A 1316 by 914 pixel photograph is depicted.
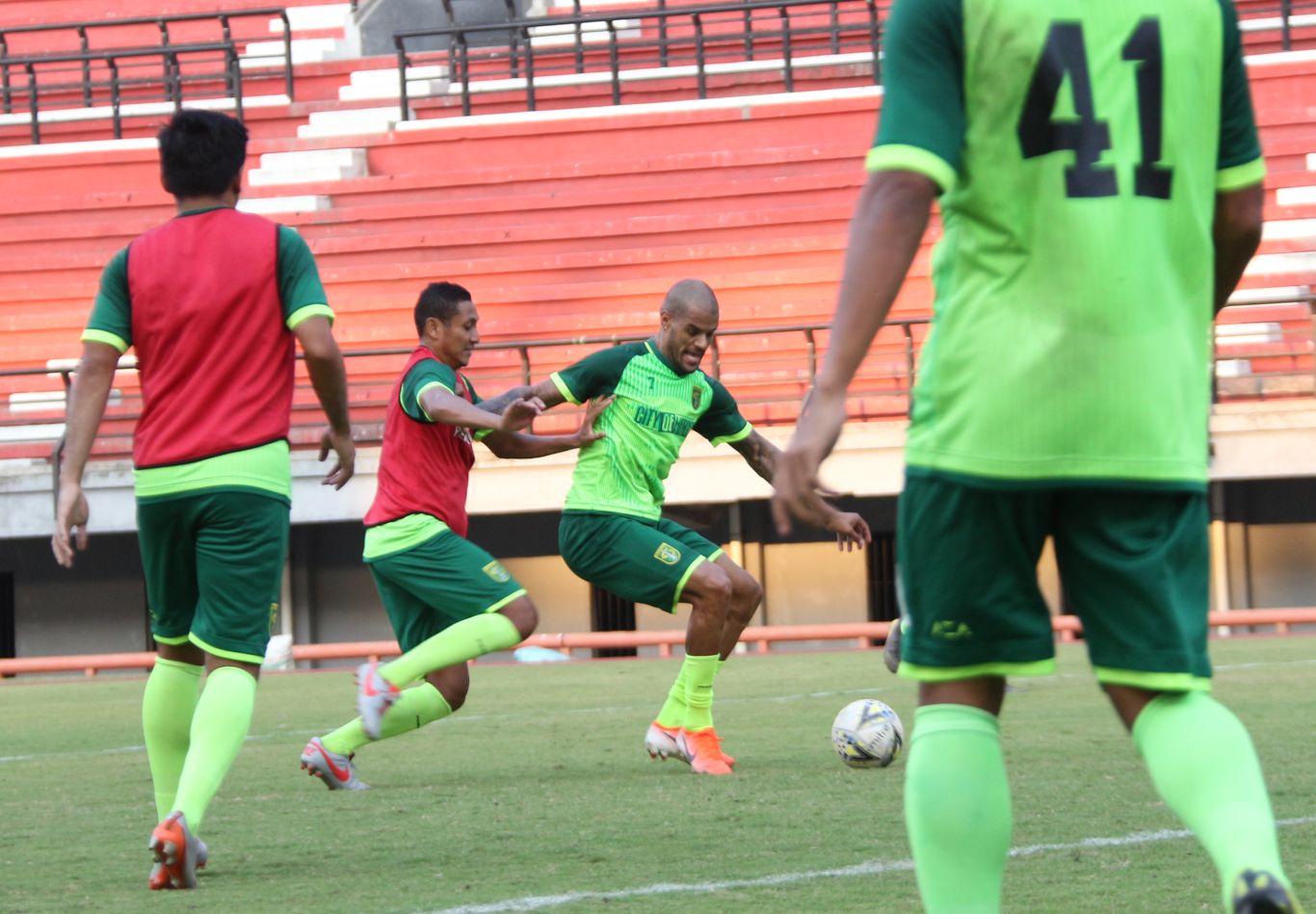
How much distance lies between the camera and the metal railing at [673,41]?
22484mm

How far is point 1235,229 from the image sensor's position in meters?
3.15

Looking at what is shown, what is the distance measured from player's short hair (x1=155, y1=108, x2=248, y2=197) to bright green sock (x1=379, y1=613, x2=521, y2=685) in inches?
96.8

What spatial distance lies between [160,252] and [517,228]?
16142mm

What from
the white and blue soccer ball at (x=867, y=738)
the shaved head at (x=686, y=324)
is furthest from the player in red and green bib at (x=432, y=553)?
the white and blue soccer ball at (x=867, y=738)

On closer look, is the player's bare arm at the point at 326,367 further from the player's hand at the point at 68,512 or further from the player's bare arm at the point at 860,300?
the player's bare arm at the point at 860,300

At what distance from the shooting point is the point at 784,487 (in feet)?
8.89

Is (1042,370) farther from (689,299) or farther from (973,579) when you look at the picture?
(689,299)

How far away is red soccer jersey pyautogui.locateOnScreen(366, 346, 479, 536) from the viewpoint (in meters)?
7.50

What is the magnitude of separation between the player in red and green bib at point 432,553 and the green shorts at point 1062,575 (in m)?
4.15

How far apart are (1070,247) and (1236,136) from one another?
46 centimetres

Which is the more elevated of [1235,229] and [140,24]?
[140,24]

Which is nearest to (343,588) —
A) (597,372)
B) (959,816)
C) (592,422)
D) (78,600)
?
(78,600)

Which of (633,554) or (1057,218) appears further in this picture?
(633,554)

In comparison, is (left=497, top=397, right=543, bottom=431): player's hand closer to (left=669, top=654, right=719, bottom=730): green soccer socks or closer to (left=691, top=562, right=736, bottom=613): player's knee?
(left=691, top=562, right=736, bottom=613): player's knee
